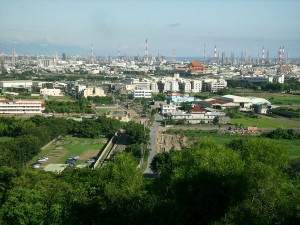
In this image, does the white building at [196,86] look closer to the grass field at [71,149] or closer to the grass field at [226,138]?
the grass field at [226,138]

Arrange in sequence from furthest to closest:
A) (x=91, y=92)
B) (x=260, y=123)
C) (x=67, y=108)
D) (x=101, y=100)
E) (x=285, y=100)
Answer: (x=91, y=92)
(x=285, y=100)
(x=101, y=100)
(x=67, y=108)
(x=260, y=123)

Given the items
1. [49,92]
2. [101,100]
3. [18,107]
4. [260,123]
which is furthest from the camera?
[49,92]

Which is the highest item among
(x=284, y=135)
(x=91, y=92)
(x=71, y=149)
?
(x=91, y=92)

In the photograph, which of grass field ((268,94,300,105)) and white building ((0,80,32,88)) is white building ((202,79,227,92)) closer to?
grass field ((268,94,300,105))

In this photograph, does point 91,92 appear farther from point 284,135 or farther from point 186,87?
point 284,135

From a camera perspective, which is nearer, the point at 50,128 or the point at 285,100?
the point at 50,128

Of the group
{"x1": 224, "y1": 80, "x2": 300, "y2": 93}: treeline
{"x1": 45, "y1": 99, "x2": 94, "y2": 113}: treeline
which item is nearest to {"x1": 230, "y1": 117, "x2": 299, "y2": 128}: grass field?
{"x1": 45, "y1": 99, "x2": 94, "y2": 113}: treeline

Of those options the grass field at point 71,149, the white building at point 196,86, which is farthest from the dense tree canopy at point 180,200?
the white building at point 196,86

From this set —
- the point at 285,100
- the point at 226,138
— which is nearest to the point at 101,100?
the point at 226,138

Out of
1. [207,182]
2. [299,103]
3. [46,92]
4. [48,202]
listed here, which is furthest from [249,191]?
[46,92]

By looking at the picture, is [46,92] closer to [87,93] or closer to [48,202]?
[87,93]

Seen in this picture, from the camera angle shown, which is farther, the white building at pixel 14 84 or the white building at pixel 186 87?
the white building at pixel 186 87
